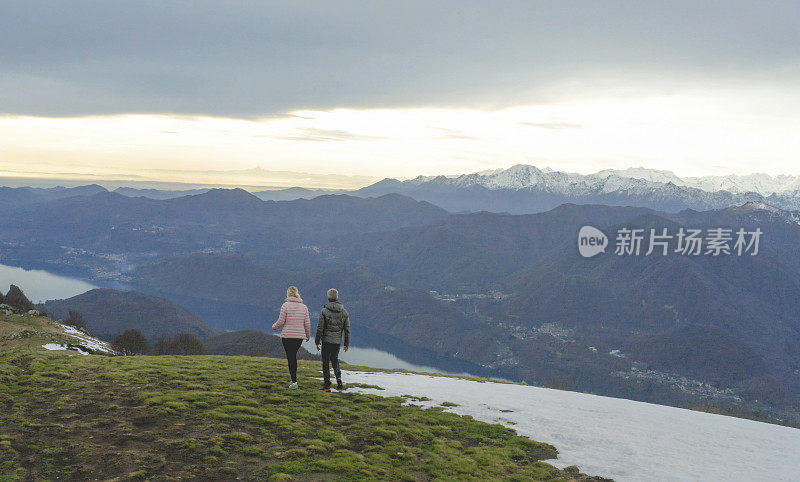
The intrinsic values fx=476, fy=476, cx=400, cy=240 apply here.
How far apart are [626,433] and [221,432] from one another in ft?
59.9

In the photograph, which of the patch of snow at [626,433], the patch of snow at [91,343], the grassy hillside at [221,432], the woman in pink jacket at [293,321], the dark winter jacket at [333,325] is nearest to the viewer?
the grassy hillside at [221,432]

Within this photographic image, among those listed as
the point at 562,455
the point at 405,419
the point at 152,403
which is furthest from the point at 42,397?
the point at 562,455

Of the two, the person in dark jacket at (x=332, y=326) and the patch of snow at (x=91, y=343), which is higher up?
the person in dark jacket at (x=332, y=326)

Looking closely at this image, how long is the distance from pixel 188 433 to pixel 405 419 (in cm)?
887

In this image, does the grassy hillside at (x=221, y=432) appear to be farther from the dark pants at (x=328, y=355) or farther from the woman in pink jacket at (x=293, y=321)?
the woman in pink jacket at (x=293, y=321)

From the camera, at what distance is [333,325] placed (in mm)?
21547

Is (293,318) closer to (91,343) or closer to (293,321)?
(293,321)

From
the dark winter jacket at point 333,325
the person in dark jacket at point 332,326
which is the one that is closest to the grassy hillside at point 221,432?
the person in dark jacket at point 332,326

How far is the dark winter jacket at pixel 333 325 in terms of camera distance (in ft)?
70.0

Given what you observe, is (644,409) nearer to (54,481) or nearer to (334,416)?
(334,416)

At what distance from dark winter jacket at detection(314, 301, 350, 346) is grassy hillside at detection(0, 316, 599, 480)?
9.50ft

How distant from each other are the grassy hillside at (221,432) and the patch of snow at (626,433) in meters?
1.94

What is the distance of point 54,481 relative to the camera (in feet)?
39.9

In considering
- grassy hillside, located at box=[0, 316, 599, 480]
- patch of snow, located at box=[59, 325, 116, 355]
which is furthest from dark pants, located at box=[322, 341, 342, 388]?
patch of snow, located at box=[59, 325, 116, 355]
